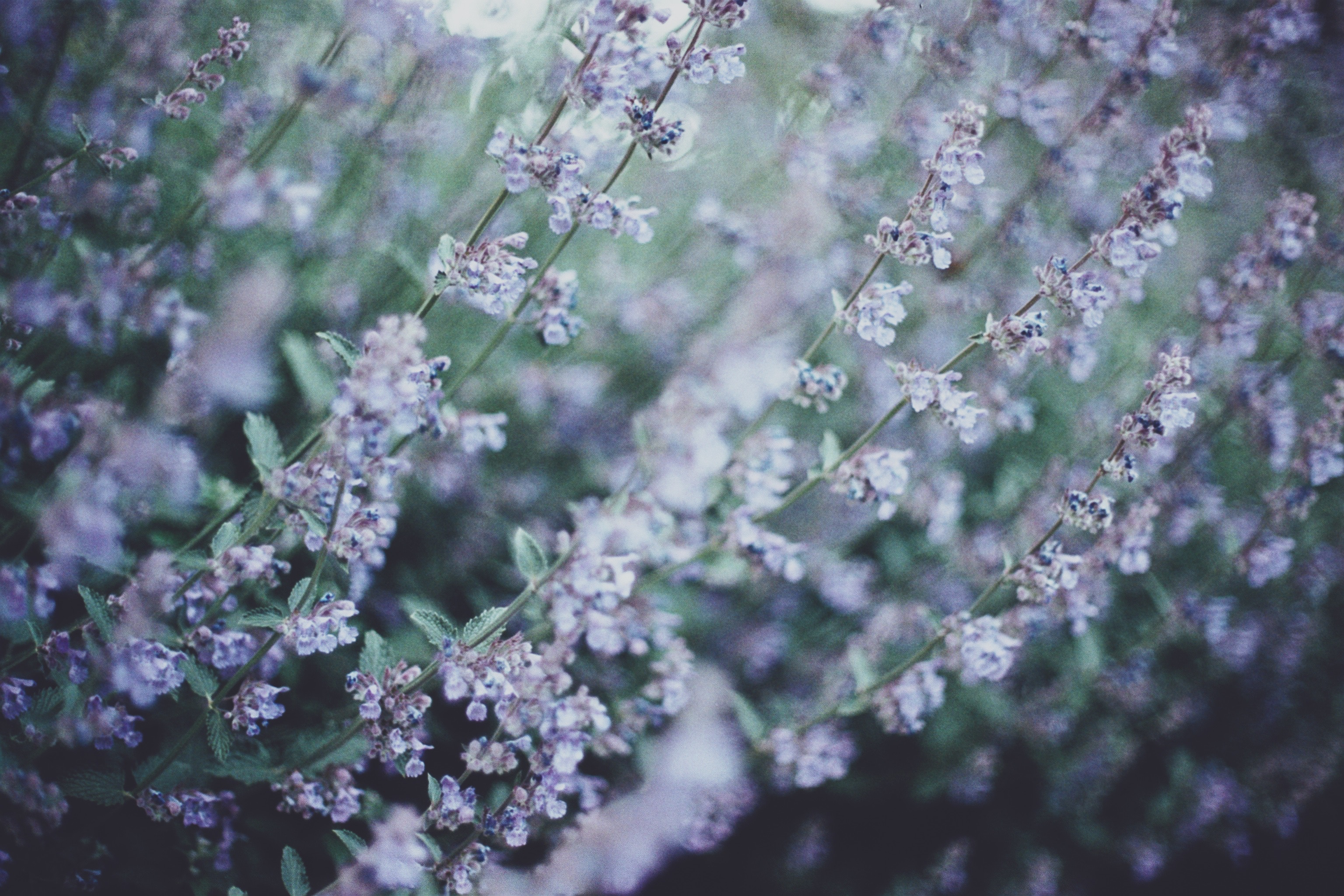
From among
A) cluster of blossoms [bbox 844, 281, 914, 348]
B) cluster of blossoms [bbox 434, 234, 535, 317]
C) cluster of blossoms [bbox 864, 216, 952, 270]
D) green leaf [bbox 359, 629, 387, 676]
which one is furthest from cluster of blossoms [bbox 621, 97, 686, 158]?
green leaf [bbox 359, 629, 387, 676]

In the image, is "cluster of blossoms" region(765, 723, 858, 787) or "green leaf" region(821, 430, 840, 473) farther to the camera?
"cluster of blossoms" region(765, 723, 858, 787)

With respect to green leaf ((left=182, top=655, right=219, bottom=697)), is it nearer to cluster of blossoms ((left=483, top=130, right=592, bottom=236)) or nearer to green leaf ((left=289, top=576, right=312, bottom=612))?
green leaf ((left=289, top=576, right=312, bottom=612))

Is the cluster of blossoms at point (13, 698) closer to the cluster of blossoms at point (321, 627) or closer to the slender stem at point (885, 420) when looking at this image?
the cluster of blossoms at point (321, 627)

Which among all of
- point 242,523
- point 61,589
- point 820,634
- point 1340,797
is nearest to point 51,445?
point 242,523

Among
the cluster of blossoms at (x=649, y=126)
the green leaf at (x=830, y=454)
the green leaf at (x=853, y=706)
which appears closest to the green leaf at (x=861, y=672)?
the green leaf at (x=853, y=706)

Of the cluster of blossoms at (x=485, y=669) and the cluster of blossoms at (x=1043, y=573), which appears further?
the cluster of blossoms at (x=1043, y=573)

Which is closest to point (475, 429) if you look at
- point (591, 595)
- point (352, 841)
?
point (591, 595)

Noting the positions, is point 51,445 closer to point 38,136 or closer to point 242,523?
point 242,523
